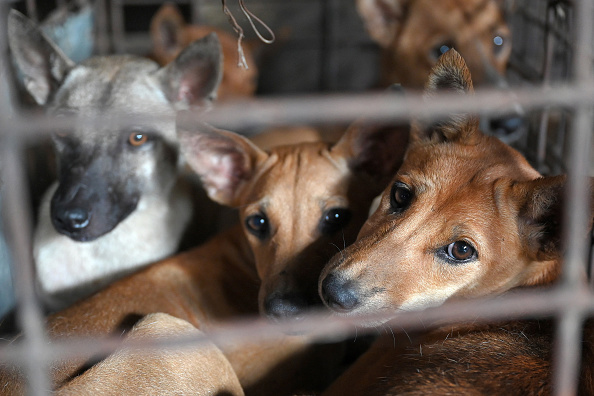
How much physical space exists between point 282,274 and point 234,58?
313cm

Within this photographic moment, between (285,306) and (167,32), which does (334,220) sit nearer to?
(285,306)

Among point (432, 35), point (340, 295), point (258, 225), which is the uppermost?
point (432, 35)

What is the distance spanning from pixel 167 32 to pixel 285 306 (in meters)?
3.34

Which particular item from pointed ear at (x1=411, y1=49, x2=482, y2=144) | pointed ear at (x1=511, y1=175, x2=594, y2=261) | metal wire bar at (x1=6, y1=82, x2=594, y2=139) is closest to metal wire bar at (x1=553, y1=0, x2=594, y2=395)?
metal wire bar at (x1=6, y1=82, x2=594, y2=139)

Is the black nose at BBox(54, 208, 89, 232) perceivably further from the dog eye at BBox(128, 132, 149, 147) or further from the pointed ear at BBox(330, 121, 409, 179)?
the pointed ear at BBox(330, 121, 409, 179)

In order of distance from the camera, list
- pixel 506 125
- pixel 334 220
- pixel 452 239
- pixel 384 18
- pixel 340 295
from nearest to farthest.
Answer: pixel 340 295 → pixel 452 239 → pixel 334 220 → pixel 506 125 → pixel 384 18

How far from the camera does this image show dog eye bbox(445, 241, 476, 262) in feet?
6.44

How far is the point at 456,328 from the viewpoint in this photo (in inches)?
85.0

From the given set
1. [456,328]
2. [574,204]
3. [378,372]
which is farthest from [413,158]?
[574,204]

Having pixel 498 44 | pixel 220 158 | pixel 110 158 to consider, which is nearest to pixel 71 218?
pixel 110 158

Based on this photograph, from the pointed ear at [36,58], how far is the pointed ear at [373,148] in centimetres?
165

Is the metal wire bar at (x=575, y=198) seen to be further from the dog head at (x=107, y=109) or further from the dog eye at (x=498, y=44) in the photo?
the dog eye at (x=498, y=44)

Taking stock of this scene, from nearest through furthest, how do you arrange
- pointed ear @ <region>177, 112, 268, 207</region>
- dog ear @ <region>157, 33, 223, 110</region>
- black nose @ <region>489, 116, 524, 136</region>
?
pointed ear @ <region>177, 112, 268, 207</region>, dog ear @ <region>157, 33, 223, 110</region>, black nose @ <region>489, 116, 524, 136</region>

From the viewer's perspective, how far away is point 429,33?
4.33m
